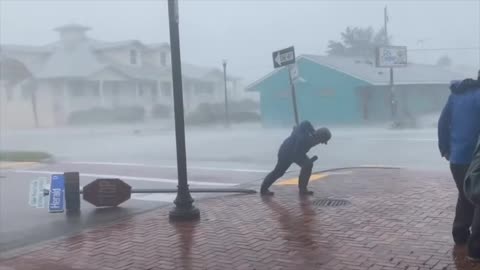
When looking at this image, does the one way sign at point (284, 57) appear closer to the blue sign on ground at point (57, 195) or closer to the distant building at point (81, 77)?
the blue sign on ground at point (57, 195)

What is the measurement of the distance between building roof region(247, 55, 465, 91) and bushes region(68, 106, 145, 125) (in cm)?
716

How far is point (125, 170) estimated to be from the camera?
1365cm

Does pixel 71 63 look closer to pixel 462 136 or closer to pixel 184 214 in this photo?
pixel 184 214

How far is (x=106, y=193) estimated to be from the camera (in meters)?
8.14

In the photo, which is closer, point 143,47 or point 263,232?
point 263,232

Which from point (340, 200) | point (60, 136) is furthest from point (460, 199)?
point (60, 136)

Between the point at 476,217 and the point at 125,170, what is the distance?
9982 mm

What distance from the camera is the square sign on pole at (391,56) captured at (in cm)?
3072

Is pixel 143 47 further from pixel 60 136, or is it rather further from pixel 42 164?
pixel 42 164

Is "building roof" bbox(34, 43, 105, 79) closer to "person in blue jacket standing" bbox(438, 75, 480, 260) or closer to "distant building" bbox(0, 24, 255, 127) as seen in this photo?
"distant building" bbox(0, 24, 255, 127)

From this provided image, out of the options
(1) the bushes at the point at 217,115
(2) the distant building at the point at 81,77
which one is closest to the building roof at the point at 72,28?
(2) the distant building at the point at 81,77

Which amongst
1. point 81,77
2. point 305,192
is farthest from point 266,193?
point 81,77

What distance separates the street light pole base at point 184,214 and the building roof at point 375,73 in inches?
989

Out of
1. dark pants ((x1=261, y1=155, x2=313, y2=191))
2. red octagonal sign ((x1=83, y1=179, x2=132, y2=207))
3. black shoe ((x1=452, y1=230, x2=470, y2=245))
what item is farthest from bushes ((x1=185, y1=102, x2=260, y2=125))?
black shoe ((x1=452, y1=230, x2=470, y2=245))
